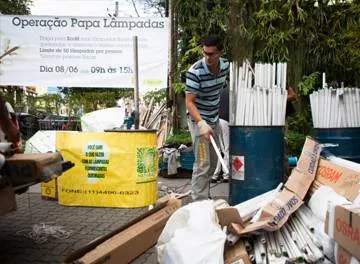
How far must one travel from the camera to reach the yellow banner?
18.7 feet

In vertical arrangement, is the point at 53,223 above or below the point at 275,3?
below

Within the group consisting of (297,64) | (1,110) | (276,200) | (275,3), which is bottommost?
(276,200)

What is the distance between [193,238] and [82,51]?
656 cm

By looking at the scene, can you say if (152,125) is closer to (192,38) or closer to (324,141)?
(192,38)

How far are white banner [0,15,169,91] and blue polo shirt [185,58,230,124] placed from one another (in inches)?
150

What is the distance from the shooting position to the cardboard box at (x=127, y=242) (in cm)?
325

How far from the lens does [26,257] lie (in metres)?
4.08

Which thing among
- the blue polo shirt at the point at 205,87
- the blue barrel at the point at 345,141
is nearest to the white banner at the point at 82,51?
the blue polo shirt at the point at 205,87

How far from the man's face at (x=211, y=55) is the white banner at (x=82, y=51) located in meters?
3.97

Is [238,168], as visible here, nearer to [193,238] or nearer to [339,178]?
[339,178]

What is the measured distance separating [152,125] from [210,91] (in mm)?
5286

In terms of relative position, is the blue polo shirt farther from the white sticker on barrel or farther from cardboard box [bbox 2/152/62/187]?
Result: cardboard box [bbox 2/152/62/187]

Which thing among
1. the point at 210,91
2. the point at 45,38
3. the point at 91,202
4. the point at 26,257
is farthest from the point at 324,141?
the point at 45,38

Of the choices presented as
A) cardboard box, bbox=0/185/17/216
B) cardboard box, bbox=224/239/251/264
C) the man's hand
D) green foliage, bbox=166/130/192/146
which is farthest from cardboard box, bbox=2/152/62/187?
green foliage, bbox=166/130/192/146
